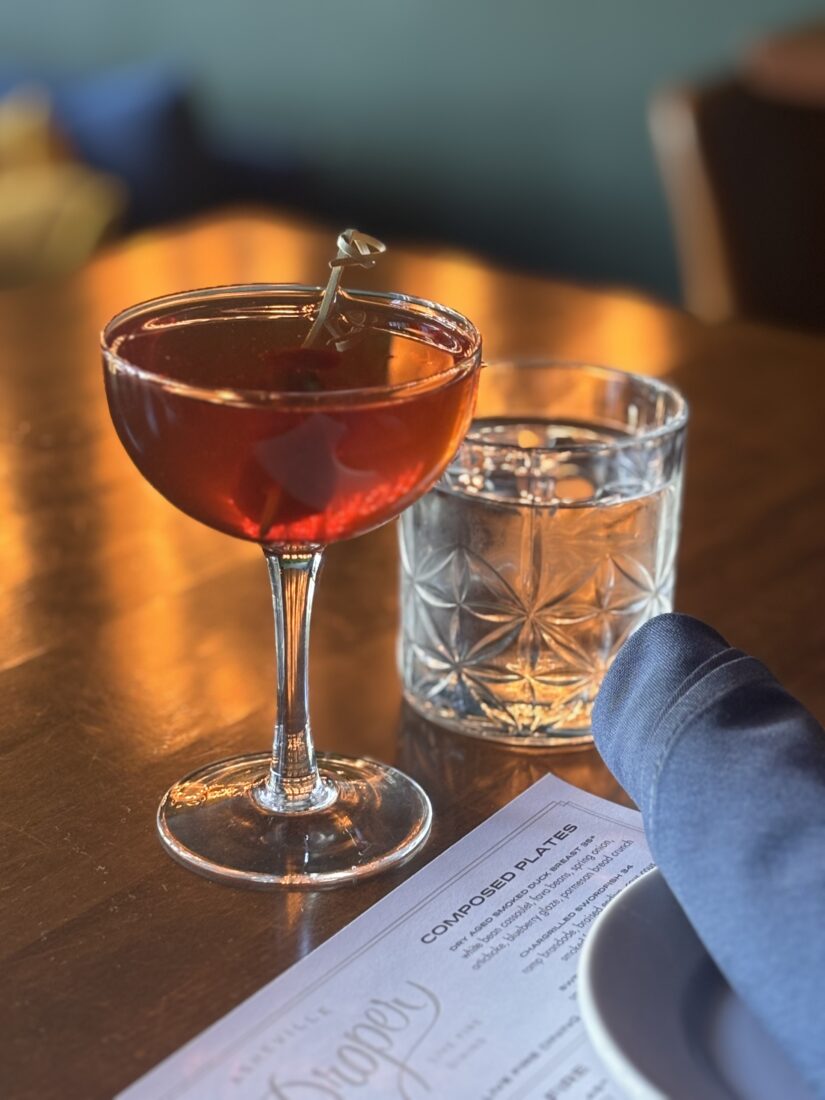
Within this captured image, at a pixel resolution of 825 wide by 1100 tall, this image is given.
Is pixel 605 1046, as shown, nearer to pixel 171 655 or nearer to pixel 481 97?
pixel 171 655

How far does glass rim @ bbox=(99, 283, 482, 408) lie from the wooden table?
0.54 feet

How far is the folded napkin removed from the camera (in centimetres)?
40

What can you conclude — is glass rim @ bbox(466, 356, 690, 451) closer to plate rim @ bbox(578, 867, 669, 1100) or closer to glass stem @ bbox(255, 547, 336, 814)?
glass stem @ bbox(255, 547, 336, 814)

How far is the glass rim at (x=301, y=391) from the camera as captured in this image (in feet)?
1.56

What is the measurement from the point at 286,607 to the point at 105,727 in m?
0.11

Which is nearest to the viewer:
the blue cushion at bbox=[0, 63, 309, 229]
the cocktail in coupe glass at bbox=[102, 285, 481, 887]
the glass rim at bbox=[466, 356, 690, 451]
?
the cocktail in coupe glass at bbox=[102, 285, 481, 887]

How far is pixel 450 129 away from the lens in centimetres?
331

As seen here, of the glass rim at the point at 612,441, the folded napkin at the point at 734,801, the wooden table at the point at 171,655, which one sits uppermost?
the glass rim at the point at 612,441

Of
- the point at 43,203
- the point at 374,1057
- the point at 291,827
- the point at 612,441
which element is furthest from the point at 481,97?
the point at 374,1057

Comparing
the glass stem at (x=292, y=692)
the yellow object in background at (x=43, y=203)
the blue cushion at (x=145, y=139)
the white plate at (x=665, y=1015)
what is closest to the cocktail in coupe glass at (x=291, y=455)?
the glass stem at (x=292, y=692)

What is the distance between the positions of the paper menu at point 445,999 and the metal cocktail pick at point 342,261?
0.19 meters

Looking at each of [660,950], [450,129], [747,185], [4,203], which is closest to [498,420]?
[660,950]

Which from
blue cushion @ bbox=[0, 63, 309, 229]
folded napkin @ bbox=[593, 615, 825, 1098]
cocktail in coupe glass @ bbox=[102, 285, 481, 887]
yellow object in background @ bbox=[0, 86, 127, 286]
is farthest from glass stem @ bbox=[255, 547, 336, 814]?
blue cushion @ bbox=[0, 63, 309, 229]

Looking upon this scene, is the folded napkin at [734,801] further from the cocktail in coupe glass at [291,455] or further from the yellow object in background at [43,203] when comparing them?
the yellow object in background at [43,203]
